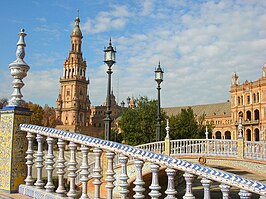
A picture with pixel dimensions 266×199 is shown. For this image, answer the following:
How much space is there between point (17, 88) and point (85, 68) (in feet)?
313

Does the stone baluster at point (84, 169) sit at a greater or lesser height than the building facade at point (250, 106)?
lesser

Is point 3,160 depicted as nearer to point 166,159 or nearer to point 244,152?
point 166,159

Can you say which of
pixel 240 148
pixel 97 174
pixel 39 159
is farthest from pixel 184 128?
pixel 97 174

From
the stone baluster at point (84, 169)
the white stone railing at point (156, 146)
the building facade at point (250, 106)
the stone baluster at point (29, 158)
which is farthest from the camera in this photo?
the building facade at point (250, 106)

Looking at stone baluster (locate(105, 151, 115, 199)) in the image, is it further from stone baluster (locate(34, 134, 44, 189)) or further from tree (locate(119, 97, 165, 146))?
tree (locate(119, 97, 165, 146))

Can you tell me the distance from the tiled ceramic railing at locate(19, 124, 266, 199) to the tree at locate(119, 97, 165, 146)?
28.8 m

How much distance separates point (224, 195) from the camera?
2711 millimetres

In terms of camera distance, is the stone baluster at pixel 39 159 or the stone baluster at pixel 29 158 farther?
the stone baluster at pixel 29 158

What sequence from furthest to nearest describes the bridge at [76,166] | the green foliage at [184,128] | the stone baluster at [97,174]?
the green foliage at [184,128]
the stone baluster at [97,174]
the bridge at [76,166]

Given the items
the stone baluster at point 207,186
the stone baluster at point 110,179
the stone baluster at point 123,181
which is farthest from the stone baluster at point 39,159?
the stone baluster at point 207,186

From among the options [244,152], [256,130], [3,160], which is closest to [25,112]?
[3,160]

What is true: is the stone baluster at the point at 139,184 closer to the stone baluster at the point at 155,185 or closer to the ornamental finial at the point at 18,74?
the stone baluster at the point at 155,185

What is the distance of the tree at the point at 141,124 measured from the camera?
33.5m

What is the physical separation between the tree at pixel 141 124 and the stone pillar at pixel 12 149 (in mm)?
28367
